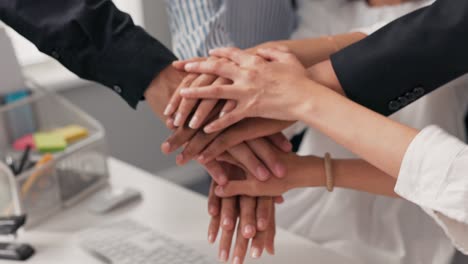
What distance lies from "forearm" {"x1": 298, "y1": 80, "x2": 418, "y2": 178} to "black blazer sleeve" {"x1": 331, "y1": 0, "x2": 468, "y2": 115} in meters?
0.12

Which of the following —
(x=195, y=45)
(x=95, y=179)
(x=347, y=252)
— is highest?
(x=195, y=45)

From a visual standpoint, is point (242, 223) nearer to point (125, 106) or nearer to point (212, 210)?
point (212, 210)

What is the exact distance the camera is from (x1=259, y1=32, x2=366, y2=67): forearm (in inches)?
47.2

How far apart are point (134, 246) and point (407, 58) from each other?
517mm

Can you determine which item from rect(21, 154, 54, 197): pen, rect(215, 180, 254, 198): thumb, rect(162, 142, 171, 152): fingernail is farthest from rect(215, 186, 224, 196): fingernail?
rect(21, 154, 54, 197): pen

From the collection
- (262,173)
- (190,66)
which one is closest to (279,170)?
(262,173)

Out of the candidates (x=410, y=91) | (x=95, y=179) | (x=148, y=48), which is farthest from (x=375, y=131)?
(x=95, y=179)

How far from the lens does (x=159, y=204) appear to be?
1.15 metres

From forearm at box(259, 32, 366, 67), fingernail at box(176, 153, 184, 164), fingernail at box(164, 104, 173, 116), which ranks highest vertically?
forearm at box(259, 32, 366, 67)

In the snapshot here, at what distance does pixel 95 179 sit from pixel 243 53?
381 millimetres

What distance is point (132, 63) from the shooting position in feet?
3.65

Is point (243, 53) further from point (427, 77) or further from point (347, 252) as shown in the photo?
point (347, 252)

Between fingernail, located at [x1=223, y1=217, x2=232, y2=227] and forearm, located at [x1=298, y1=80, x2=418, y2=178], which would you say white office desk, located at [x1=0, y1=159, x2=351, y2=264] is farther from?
forearm, located at [x1=298, y1=80, x2=418, y2=178]

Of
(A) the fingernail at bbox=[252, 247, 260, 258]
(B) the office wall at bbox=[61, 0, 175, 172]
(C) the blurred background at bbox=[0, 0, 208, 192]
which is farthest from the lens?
(B) the office wall at bbox=[61, 0, 175, 172]
